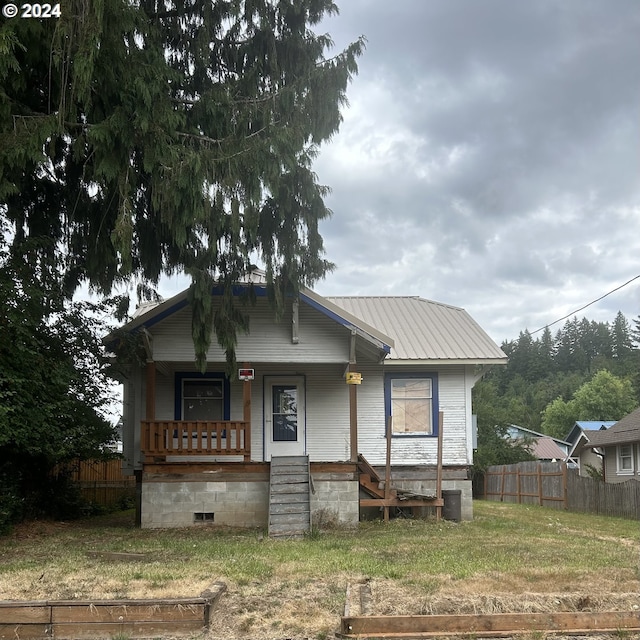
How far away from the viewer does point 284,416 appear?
1680 centimetres

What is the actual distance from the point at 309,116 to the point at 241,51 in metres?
2.05

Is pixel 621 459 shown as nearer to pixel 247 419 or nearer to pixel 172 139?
pixel 247 419

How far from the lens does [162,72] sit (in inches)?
456

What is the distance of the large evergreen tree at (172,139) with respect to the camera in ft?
35.1

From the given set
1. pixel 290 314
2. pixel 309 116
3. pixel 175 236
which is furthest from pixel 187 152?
pixel 290 314

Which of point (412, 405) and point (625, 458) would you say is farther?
point (625, 458)

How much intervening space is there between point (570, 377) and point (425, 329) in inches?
3347

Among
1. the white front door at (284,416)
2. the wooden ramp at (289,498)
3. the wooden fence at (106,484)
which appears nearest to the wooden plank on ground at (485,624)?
the wooden ramp at (289,498)

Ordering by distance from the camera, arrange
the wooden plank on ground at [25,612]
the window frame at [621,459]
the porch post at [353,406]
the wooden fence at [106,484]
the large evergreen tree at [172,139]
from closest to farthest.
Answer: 1. the wooden plank on ground at [25,612]
2. the large evergreen tree at [172,139]
3. the porch post at [353,406]
4. the wooden fence at [106,484]
5. the window frame at [621,459]

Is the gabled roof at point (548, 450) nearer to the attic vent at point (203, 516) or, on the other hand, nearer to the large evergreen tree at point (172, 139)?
the attic vent at point (203, 516)

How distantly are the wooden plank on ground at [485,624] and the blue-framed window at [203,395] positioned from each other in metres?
10.9

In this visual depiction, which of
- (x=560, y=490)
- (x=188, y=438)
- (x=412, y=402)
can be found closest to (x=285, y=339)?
(x=188, y=438)

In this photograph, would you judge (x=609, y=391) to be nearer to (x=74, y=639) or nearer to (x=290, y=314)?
(x=290, y=314)

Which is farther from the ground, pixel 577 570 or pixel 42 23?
pixel 42 23
